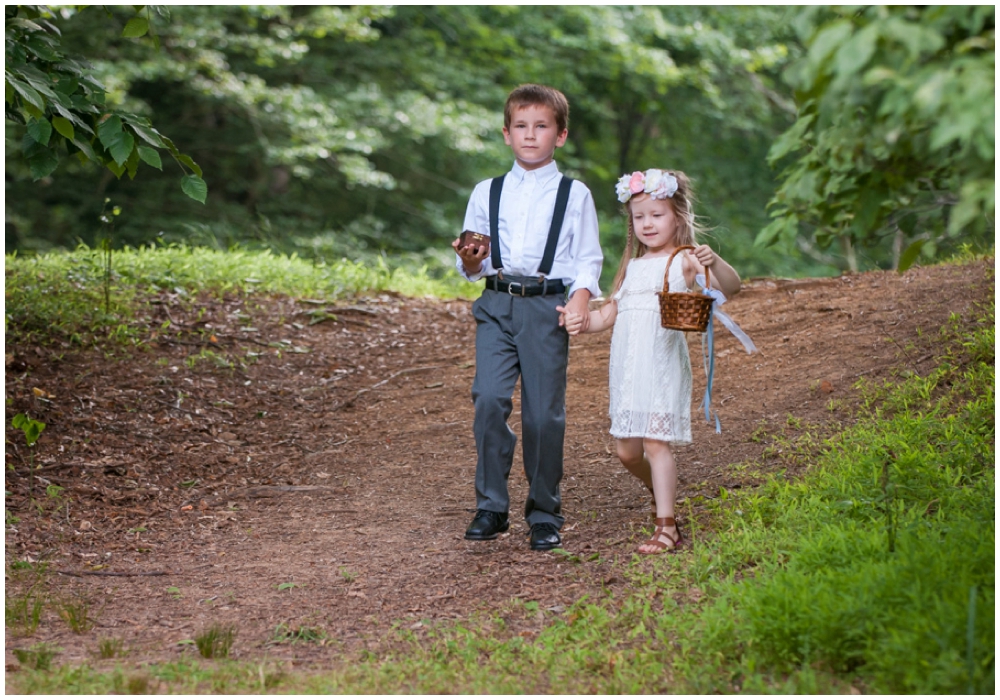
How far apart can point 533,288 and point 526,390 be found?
1.41ft

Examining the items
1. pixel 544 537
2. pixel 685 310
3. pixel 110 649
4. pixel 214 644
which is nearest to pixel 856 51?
pixel 685 310

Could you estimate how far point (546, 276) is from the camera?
13.0ft

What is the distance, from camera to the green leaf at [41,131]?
3.68 m

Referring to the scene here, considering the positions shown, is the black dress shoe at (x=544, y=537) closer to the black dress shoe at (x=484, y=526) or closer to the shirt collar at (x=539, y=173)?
the black dress shoe at (x=484, y=526)

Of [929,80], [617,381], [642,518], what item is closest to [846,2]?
[929,80]

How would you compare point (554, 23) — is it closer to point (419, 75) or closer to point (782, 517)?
point (419, 75)

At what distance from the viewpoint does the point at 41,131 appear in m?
3.73

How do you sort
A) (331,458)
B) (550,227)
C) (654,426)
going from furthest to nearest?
1. (331,458)
2. (550,227)
3. (654,426)

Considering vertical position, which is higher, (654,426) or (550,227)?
(550,227)

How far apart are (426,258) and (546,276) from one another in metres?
8.61

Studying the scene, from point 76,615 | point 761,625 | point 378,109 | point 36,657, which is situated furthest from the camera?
point 378,109

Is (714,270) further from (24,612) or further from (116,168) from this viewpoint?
(24,612)

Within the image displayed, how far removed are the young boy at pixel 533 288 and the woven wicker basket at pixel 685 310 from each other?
415mm

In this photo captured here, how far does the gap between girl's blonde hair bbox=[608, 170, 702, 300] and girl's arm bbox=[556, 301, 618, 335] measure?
0.08m
